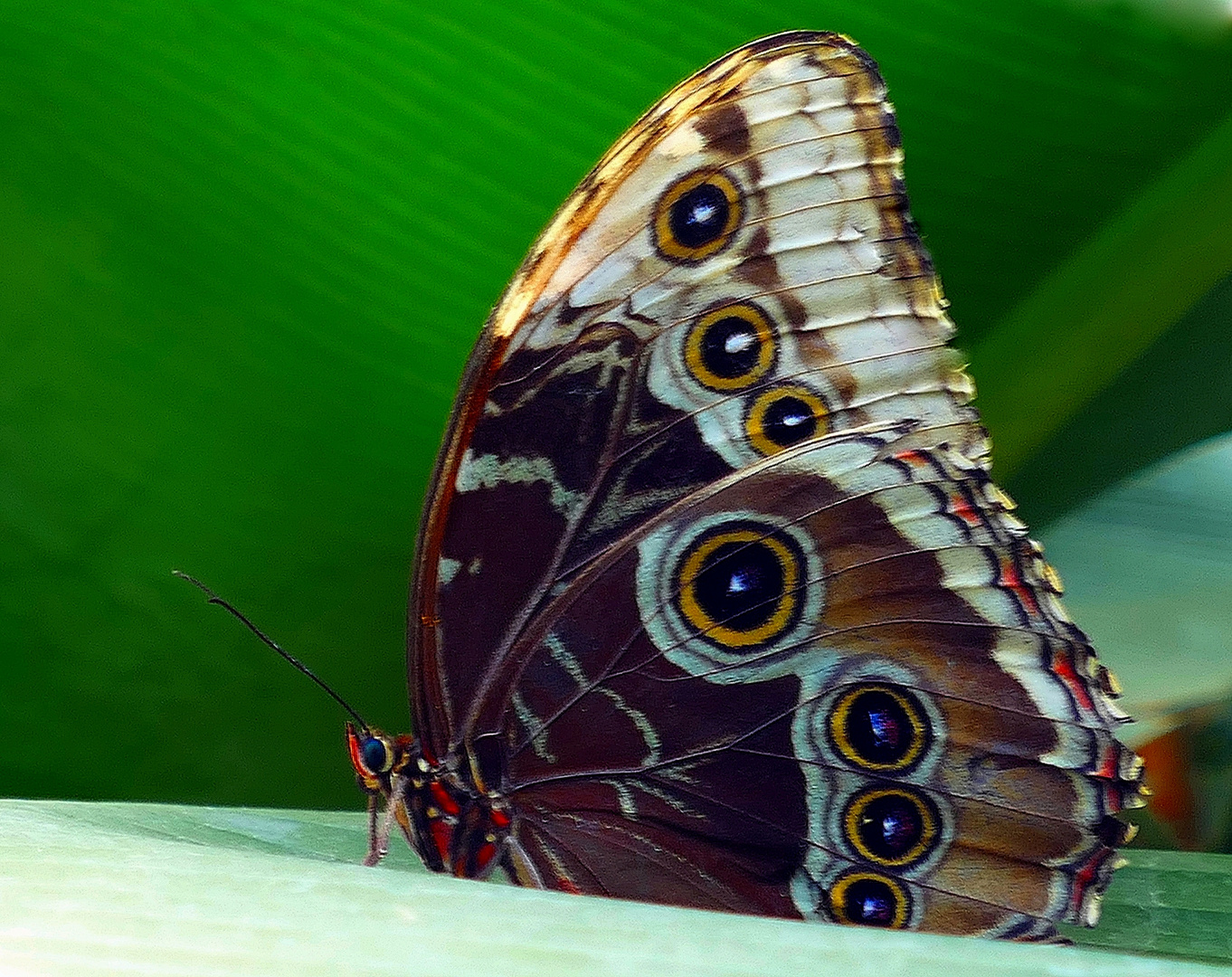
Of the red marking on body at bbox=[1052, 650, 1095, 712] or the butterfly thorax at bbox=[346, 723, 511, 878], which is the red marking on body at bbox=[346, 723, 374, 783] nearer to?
the butterfly thorax at bbox=[346, 723, 511, 878]

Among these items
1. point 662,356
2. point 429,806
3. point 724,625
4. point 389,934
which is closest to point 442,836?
point 429,806

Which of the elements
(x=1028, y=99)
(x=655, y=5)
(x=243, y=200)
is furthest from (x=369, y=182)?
(x=1028, y=99)

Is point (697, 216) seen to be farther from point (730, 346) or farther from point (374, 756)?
point (374, 756)

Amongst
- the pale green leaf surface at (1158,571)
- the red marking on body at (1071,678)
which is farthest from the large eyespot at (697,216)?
the pale green leaf surface at (1158,571)

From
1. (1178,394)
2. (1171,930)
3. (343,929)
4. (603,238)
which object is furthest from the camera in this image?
(1178,394)

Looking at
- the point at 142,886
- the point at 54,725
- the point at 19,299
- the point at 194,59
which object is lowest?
the point at 54,725

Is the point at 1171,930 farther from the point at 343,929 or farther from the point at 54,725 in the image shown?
the point at 54,725

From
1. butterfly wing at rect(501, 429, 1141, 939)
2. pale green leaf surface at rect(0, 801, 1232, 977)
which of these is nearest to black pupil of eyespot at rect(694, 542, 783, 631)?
butterfly wing at rect(501, 429, 1141, 939)
